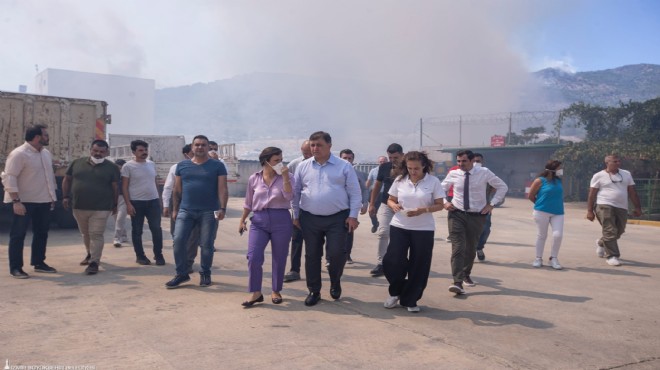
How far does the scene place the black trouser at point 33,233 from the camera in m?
6.57

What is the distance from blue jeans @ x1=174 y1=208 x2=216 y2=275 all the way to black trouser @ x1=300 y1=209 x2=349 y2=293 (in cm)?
134

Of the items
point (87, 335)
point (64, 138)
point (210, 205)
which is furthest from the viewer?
point (64, 138)

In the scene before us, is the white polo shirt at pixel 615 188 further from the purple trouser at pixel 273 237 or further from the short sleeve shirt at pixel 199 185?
the short sleeve shirt at pixel 199 185

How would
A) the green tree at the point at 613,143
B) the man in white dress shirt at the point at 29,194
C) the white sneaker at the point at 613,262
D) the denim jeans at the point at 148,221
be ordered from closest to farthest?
the man in white dress shirt at the point at 29,194 → the denim jeans at the point at 148,221 → the white sneaker at the point at 613,262 → the green tree at the point at 613,143

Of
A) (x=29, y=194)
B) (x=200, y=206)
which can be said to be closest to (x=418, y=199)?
(x=200, y=206)

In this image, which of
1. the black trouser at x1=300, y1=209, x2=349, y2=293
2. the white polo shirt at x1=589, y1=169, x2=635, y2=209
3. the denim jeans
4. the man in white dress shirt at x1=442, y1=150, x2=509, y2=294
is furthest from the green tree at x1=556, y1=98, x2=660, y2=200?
the denim jeans

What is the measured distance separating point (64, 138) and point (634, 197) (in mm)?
10779

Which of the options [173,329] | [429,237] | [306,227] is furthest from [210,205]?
[429,237]

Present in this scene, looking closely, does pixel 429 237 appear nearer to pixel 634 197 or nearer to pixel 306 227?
pixel 306 227

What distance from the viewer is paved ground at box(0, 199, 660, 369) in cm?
383

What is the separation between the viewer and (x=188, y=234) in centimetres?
623

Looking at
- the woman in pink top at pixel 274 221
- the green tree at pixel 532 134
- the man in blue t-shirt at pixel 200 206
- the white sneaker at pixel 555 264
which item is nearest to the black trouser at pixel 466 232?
the woman in pink top at pixel 274 221

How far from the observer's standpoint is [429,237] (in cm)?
527

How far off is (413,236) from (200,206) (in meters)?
2.50
